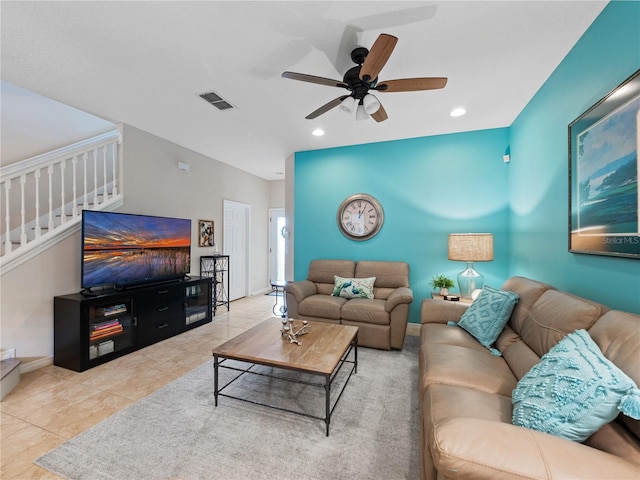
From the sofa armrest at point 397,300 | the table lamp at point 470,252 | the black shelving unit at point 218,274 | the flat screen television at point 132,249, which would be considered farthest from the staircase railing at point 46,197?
the table lamp at point 470,252

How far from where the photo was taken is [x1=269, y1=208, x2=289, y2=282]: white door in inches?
254

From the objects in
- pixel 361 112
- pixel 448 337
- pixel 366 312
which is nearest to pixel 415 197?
pixel 366 312

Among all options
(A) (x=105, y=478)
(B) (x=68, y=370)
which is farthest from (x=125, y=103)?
(A) (x=105, y=478)

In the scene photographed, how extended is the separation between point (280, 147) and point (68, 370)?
3.66 metres

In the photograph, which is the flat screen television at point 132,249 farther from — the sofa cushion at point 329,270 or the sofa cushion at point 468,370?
the sofa cushion at point 468,370

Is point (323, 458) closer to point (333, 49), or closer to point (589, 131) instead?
point (589, 131)

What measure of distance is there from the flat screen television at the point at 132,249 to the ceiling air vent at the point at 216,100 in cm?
162

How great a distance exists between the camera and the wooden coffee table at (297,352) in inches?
67.9

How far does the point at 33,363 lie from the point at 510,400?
13.1 ft

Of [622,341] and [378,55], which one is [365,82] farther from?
[622,341]

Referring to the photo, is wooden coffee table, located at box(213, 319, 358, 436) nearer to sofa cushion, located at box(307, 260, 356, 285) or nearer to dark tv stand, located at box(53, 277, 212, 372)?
sofa cushion, located at box(307, 260, 356, 285)

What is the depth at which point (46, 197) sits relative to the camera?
10.9 ft

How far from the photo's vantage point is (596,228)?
5.39ft

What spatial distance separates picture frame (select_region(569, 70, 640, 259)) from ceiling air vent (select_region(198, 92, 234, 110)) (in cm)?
300
